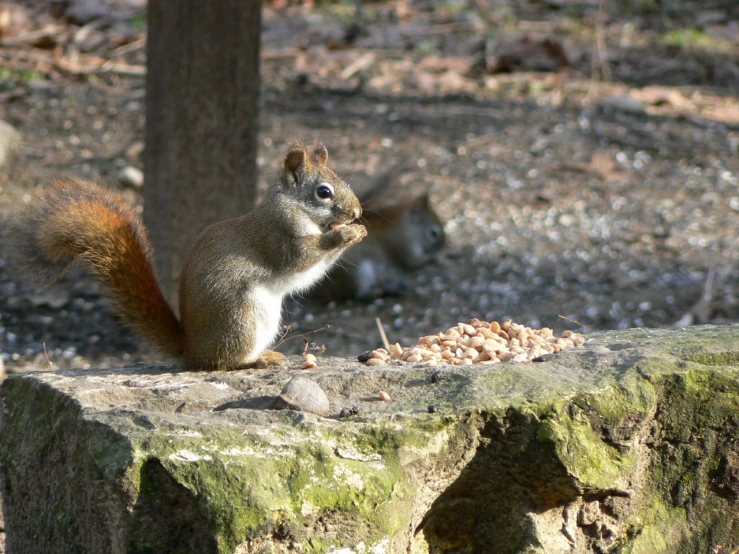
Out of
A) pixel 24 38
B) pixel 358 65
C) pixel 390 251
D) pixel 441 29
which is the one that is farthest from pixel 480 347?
pixel 441 29

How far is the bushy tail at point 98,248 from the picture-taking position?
2.71 m

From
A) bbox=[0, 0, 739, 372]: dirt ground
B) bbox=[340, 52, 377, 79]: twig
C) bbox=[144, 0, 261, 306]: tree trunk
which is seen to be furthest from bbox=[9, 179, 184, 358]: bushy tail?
bbox=[340, 52, 377, 79]: twig

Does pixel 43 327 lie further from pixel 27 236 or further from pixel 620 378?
pixel 620 378

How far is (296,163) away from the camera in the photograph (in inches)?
116

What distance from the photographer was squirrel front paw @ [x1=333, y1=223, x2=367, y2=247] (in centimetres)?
284

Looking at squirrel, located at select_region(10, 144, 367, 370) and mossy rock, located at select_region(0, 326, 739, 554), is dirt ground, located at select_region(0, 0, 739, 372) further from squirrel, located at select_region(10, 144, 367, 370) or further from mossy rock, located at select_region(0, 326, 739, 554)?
mossy rock, located at select_region(0, 326, 739, 554)

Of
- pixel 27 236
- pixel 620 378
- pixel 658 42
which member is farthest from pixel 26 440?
pixel 658 42

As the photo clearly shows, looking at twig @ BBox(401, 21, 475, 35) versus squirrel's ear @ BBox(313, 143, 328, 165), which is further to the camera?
twig @ BBox(401, 21, 475, 35)

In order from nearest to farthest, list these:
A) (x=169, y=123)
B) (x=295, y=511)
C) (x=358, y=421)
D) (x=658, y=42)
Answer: (x=295, y=511) < (x=358, y=421) < (x=169, y=123) < (x=658, y=42)

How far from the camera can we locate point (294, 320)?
545cm

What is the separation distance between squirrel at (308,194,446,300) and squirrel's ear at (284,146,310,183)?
8.70ft

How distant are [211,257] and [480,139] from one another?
16.3 feet

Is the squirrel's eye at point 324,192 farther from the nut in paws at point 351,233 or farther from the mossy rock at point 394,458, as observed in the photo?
the mossy rock at point 394,458

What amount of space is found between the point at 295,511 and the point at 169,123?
306cm
